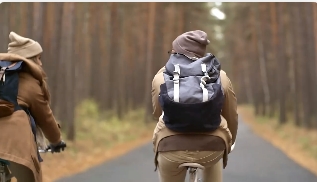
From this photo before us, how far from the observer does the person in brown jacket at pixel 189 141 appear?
2145 millimetres

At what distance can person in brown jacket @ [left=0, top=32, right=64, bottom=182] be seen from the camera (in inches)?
87.2

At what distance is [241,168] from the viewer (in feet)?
13.2

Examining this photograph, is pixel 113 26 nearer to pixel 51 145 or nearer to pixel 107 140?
pixel 107 140

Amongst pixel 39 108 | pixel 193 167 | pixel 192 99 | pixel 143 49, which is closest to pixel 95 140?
pixel 143 49

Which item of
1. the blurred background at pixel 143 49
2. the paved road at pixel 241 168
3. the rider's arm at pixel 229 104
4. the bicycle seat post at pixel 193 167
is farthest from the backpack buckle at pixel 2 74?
the paved road at pixel 241 168

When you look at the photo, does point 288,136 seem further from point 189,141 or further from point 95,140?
point 189,141

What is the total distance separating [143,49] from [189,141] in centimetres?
219

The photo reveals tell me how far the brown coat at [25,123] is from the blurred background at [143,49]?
1669 millimetres

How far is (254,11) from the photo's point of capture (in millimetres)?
4027

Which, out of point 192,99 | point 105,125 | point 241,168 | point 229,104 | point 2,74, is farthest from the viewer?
point 105,125

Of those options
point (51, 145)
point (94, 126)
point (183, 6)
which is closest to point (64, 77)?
point (94, 126)

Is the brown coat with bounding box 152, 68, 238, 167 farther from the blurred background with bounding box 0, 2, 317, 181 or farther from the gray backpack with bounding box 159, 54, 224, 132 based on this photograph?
the blurred background with bounding box 0, 2, 317, 181

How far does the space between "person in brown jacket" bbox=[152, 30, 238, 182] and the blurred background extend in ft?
5.51

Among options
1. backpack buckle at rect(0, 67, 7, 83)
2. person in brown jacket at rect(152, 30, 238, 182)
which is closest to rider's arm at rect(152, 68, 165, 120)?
person in brown jacket at rect(152, 30, 238, 182)
